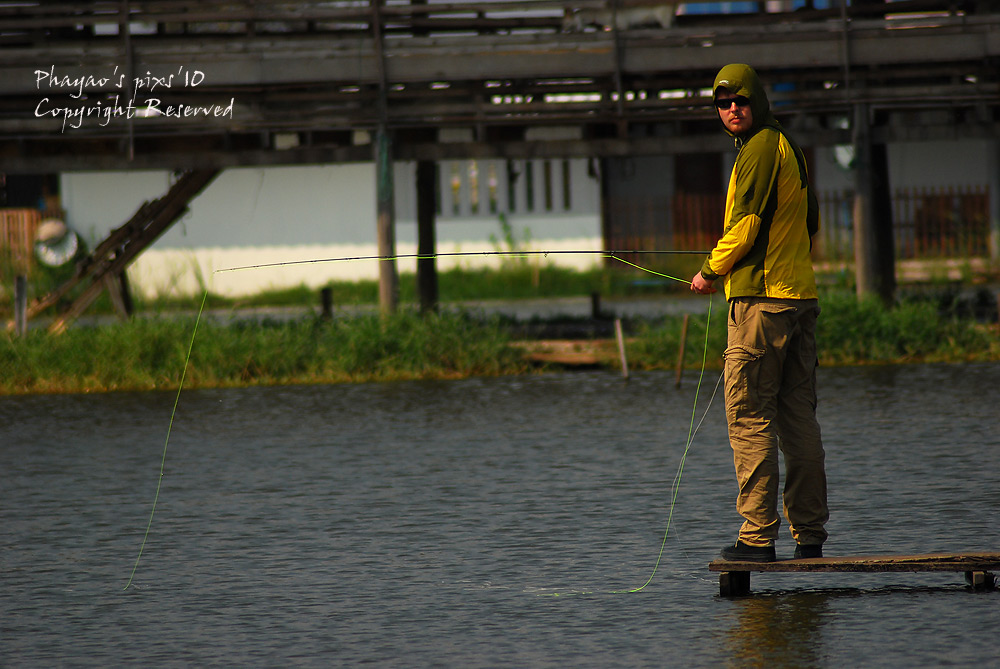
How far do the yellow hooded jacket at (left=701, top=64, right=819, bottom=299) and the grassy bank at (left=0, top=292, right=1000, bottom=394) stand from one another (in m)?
10.1

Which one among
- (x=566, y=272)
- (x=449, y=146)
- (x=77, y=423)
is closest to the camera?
(x=77, y=423)

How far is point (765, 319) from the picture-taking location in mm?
6312

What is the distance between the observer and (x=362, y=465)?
10.6 metres

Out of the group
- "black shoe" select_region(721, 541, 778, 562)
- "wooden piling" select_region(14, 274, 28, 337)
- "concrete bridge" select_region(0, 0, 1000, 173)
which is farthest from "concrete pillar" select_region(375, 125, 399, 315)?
"black shoe" select_region(721, 541, 778, 562)

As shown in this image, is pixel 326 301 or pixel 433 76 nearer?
pixel 433 76

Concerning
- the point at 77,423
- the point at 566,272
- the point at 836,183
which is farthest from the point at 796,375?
the point at 836,183

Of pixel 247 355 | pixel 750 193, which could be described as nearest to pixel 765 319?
pixel 750 193

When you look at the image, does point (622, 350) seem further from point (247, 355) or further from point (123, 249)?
point (123, 249)

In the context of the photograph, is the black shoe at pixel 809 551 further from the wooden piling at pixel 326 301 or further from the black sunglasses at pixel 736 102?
the wooden piling at pixel 326 301

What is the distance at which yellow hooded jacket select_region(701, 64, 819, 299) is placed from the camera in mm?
6266

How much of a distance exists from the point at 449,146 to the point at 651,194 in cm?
1532

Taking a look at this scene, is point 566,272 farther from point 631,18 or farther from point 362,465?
point 362,465

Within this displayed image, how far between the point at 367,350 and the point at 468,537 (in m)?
8.82

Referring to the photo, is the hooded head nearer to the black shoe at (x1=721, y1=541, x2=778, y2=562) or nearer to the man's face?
the man's face
